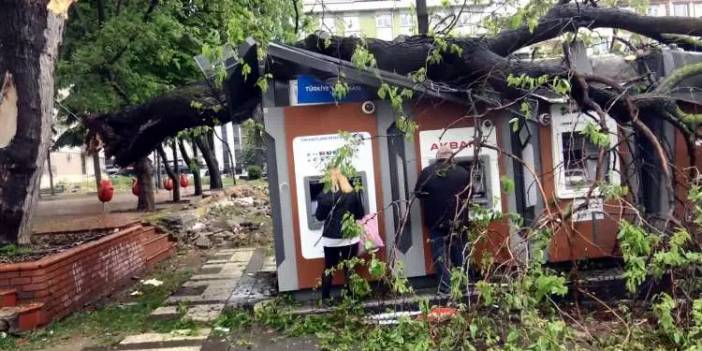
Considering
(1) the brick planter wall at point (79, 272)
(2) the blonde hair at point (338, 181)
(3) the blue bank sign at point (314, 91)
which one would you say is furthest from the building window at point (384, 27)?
(2) the blonde hair at point (338, 181)

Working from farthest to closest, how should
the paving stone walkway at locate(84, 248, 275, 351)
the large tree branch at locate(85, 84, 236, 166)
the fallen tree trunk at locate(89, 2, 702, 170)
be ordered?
the large tree branch at locate(85, 84, 236, 166) → the fallen tree trunk at locate(89, 2, 702, 170) → the paving stone walkway at locate(84, 248, 275, 351)

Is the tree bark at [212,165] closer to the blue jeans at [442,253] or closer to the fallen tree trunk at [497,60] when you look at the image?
the fallen tree trunk at [497,60]

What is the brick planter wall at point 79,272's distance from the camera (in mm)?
6953

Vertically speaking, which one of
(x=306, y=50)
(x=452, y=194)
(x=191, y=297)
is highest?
(x=306, y=50)

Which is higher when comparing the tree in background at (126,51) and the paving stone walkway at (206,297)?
the tree in background at (126,51)

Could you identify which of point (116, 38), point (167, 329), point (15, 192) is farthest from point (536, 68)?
point (116, 38)

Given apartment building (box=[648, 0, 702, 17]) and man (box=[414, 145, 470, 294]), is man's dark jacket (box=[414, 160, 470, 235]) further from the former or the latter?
apartment building (box=[648, 0, 702, 17])

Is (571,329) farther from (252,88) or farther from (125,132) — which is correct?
(125,132)

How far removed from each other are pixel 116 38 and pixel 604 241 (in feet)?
28.4

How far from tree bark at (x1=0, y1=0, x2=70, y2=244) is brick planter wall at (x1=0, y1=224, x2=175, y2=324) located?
93 centimetres

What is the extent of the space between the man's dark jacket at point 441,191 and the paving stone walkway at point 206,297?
7.61 ft

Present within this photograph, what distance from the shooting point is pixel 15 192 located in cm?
777

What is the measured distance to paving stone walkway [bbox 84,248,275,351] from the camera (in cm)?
631

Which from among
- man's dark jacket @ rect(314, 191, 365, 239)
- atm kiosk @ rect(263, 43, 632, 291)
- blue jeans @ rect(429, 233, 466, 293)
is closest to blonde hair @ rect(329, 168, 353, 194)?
man's dark jacket @ rect(314, 191, 365, 239)
